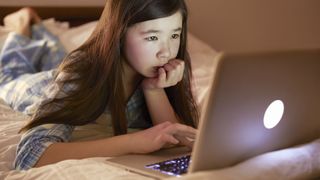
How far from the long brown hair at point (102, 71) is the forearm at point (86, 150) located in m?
0.08

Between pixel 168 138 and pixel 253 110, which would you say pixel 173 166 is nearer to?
pixel 168 138

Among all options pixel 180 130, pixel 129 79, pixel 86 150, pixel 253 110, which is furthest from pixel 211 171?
pixel 129 79

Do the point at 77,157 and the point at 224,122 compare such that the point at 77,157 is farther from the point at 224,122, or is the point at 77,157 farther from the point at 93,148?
the point at 224,122

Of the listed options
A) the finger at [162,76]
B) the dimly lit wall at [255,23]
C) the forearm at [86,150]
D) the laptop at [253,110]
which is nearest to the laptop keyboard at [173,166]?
the laptop at [253,110]

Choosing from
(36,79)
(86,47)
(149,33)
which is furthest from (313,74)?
(36,79)

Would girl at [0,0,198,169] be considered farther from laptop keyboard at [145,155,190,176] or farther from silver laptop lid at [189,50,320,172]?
silver laptop lid at [189,50,320,172]

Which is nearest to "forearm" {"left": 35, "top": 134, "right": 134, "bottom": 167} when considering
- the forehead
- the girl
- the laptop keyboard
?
the girl

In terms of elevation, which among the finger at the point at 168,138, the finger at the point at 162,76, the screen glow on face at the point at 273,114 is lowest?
the finger at the point at 168,138

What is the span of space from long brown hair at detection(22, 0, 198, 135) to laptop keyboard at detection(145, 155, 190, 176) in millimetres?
252

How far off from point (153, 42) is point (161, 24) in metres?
0.04

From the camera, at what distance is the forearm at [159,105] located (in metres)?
1.19

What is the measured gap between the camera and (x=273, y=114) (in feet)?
2.48

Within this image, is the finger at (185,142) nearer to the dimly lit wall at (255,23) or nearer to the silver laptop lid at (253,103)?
the silver laptop lid at (253,103)

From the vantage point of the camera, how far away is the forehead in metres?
1.02
